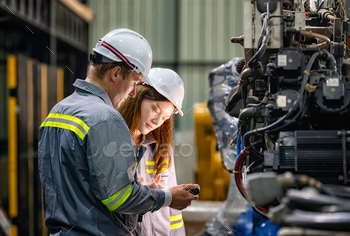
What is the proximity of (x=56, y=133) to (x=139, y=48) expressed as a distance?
2.29ft

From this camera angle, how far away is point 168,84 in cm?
304

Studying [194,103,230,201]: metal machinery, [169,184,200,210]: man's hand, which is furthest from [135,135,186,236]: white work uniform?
[194,103,230,201]: metal machinery

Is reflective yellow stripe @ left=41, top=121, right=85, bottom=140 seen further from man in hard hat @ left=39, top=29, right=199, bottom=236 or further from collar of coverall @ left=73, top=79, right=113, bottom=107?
collar of coverall @ left=73, top=79, right=113, bottom=107

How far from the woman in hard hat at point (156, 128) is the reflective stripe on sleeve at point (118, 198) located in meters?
0.78

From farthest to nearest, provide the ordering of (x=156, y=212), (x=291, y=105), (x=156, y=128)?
(x=156, y=128), (x=156, y=212), (x=291, y=105)

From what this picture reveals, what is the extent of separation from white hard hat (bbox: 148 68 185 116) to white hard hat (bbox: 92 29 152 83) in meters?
0.50

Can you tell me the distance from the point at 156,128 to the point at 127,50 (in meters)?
0.83

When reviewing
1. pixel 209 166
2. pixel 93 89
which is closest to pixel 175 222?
pixel 93 89

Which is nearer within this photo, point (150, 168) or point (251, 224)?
point (150, 168)

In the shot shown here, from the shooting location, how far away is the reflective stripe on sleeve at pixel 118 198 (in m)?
2.07

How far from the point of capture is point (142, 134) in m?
3.06

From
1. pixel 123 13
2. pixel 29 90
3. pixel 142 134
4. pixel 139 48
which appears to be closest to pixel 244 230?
pixel 142 134

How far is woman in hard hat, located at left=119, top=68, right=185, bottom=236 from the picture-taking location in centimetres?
295

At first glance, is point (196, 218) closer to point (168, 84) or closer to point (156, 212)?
point (156, 212)
